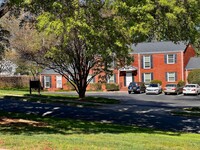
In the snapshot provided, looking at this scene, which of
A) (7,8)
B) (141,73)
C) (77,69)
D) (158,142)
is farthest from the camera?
(141,73)

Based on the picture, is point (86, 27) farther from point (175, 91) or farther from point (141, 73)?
point (141, 73)

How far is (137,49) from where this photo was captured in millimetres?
57688

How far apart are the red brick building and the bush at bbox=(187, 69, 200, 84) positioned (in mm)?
1650

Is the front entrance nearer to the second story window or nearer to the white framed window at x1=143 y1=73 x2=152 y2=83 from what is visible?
the white framed window at x1=143 y1=73 x2=152 y2=83

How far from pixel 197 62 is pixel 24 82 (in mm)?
28178

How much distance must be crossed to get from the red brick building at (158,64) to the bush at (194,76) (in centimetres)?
165

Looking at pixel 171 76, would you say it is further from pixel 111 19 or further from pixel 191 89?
pixel 111 19

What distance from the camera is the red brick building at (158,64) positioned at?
54312 mm

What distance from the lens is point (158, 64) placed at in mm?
55625

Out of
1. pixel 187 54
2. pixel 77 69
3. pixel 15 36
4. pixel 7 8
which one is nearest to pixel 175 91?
pixel 187 54

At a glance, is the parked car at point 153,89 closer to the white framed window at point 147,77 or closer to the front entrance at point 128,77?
the white framed window at point 147,77

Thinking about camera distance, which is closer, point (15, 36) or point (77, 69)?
point (77, 69)

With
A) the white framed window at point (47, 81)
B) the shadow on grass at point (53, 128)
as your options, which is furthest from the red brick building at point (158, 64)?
the shadow on grass at point (53, 128)

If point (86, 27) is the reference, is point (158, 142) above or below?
below
